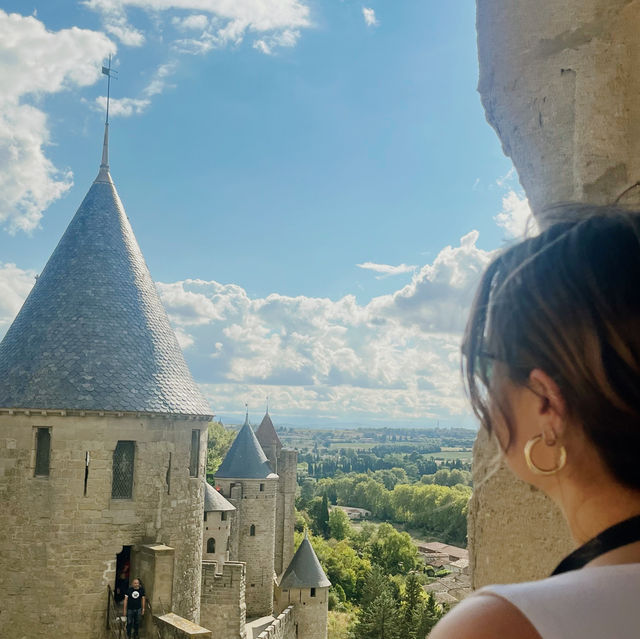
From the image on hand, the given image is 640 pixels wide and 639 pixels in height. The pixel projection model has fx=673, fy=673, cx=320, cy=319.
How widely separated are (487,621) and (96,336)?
10.9 m

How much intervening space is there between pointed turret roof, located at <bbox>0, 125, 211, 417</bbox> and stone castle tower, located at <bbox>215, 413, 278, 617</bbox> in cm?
1515

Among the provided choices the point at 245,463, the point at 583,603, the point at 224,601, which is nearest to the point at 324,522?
the point at 245,463

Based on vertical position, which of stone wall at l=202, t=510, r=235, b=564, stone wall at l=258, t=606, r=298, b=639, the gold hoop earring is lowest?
stone wall at l=258, t=606, r=298, b=639

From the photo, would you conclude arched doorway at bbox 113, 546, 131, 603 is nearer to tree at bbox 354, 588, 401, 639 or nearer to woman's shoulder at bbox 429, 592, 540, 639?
woman's shoulder at bbox 429, 592, 540, 639

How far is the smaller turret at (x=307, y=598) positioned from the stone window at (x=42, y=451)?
15.1 metres

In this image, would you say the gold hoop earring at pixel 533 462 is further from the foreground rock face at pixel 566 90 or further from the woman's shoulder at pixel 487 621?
the foreground rock face at pixel 566 90

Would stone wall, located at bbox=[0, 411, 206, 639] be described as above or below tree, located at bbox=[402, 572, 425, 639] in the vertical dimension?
above


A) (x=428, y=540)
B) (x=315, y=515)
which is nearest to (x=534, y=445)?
(x=315, y=515)

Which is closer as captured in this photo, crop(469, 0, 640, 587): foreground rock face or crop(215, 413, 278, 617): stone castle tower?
crop(469, 0, 640, 587): foreground rock face

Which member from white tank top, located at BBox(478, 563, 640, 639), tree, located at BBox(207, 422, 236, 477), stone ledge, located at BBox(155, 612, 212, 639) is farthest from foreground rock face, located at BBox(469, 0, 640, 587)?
tree, located at BBox(207, 422, 236, 477)

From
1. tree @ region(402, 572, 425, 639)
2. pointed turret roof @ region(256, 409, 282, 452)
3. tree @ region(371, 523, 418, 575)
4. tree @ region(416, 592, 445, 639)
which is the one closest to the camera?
tree @ region(416, 592, 445, 639)

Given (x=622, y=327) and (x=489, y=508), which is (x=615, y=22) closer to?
(x=489, y=508)

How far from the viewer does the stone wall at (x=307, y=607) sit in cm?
2320

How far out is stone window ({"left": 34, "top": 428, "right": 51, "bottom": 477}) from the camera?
1048 centimetres
